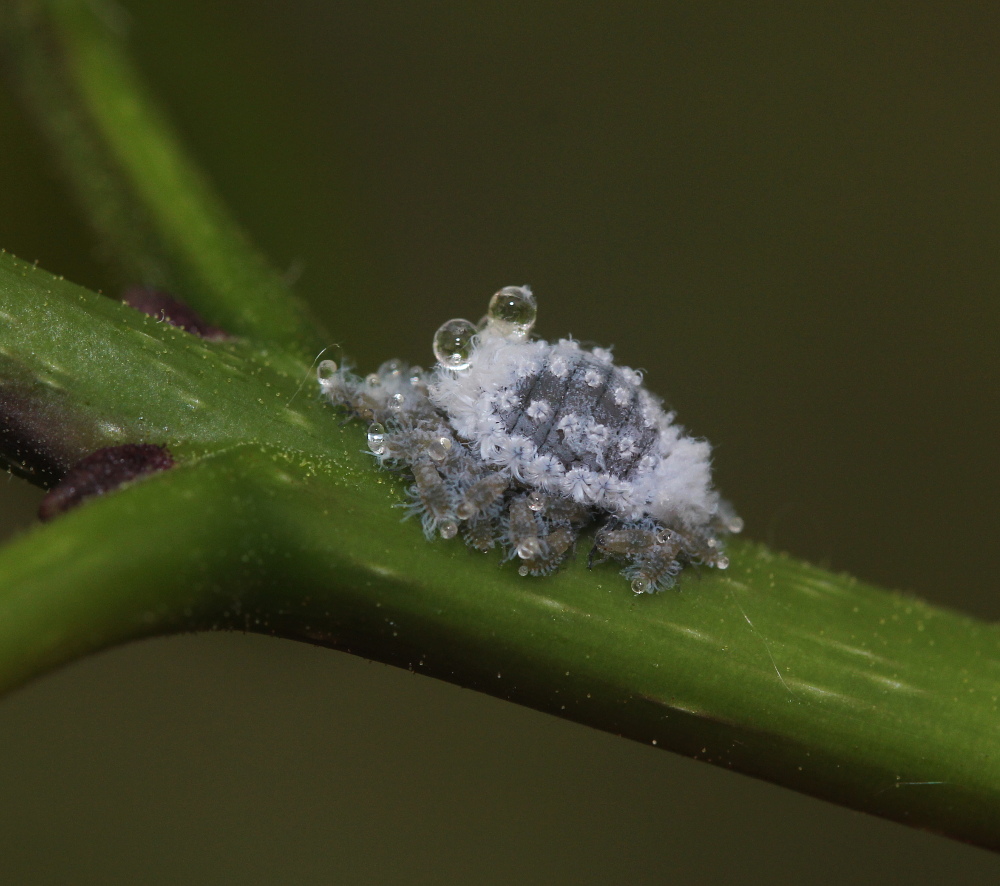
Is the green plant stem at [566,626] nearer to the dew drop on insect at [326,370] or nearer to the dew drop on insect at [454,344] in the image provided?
the dew drop on insect at [326,370]

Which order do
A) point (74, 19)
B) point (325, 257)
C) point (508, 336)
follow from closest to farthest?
point (508, 336)
point (74, 19)
point (325, 257)

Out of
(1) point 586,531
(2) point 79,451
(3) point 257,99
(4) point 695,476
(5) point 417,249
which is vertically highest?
(5) point 417,249

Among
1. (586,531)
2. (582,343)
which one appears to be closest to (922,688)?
(586,531)

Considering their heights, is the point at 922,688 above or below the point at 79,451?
above

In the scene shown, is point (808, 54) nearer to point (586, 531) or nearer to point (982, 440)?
point (982, 440)

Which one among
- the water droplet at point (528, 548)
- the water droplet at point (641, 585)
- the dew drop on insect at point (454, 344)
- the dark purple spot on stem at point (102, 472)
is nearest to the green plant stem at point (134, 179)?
the dew drop on insect at point (454, 344)

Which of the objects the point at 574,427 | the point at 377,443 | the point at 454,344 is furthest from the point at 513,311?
A: the point at 377,443

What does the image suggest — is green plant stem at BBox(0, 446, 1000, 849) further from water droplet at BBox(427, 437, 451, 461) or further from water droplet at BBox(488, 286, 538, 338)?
water droplet at BBox(488, 286, 538, 338)
